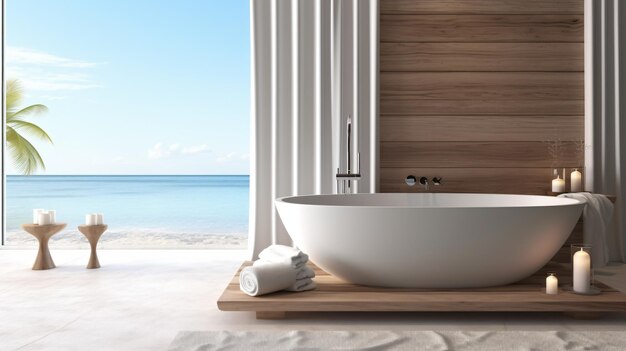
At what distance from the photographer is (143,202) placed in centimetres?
1098

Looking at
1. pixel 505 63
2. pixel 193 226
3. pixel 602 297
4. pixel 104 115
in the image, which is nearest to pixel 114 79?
pixel 104 115

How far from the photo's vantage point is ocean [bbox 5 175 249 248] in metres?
9.83

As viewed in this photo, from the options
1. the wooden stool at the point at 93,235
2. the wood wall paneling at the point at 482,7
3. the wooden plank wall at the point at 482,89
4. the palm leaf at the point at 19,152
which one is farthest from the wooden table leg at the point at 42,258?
the palm leaf at the point at 19,152

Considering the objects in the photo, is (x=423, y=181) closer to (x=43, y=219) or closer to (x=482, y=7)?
(x=482, y=7)

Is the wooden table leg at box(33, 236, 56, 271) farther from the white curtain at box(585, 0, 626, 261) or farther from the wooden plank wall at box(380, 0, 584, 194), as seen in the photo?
the white curtain at box(585, 0, 626, 261)

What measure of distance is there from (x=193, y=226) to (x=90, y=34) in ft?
15.8

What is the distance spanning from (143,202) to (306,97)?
805 cm

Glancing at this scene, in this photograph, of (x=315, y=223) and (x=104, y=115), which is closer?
(x=315, y=223)

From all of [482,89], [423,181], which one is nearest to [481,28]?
[482,89]

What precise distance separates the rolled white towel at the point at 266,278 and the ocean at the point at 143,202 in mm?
7061

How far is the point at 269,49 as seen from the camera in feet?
12.1

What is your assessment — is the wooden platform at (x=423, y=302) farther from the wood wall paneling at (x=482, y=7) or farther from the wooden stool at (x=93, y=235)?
the wood wall paneling at (x=482, y=7)

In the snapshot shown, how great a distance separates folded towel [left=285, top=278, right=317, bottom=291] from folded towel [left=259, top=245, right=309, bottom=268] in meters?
0.07

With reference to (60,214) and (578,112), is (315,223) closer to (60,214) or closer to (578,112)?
(578,112)
